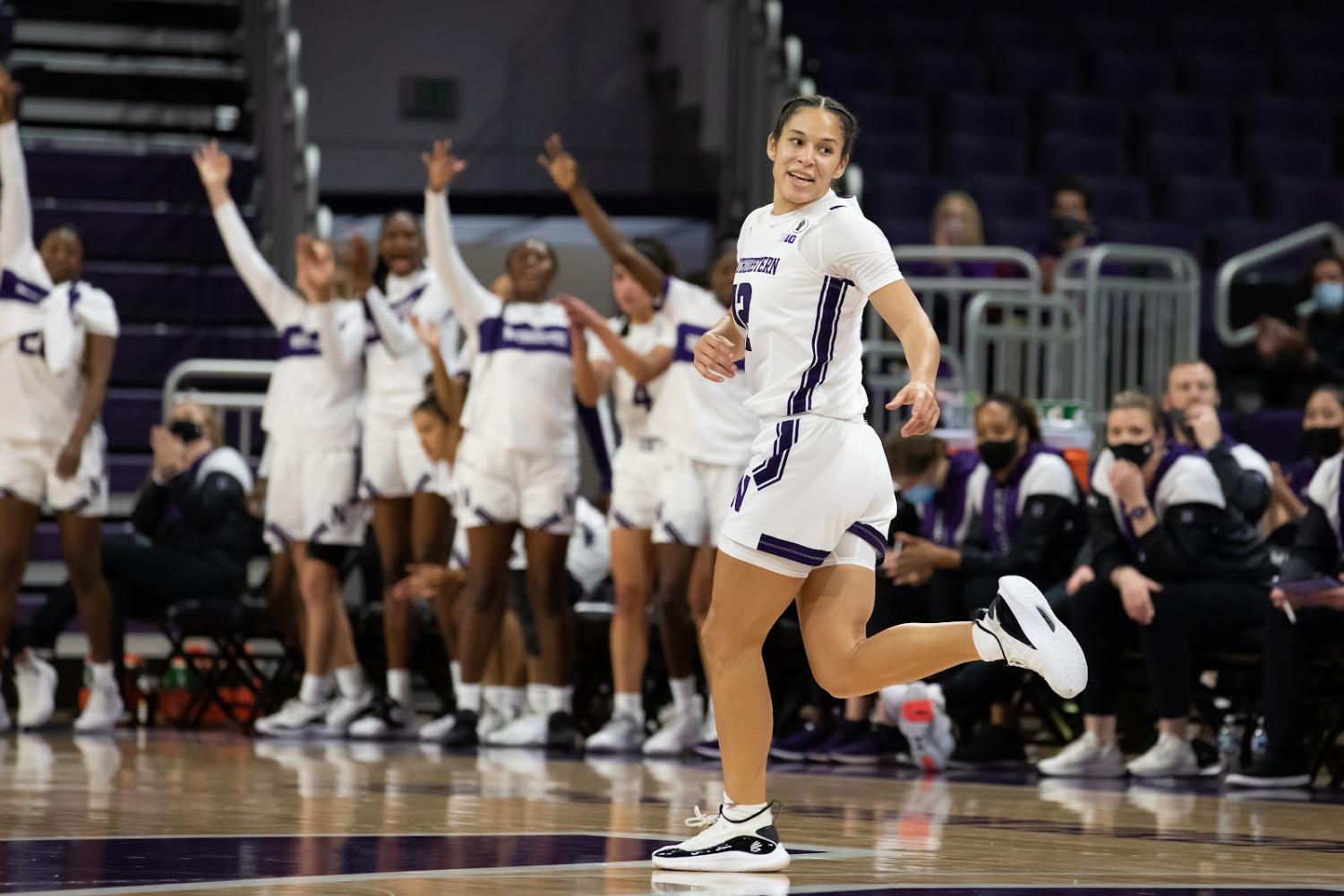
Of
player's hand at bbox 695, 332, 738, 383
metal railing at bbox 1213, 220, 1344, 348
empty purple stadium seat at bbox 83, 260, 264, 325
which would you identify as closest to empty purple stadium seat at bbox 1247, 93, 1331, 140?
metal railing at bbox 1213, 220, 1344, 348

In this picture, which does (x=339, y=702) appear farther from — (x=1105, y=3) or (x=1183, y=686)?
(x=1105, y=3)

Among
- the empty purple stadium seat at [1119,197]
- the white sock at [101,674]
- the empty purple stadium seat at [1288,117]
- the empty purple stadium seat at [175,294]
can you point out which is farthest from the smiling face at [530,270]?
the empty purple stadium seat at [1288,117]

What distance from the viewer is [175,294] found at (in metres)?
11.5

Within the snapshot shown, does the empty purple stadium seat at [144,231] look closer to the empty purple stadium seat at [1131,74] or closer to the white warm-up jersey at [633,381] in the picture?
the white warm-up jersey at [633,381]

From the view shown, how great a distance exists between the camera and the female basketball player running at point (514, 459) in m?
8.00

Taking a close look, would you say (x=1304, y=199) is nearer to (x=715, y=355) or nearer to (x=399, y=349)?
(x=399, y=349)

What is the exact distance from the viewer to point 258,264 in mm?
8828

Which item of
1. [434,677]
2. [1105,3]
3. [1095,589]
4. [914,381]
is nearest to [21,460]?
[434,677]

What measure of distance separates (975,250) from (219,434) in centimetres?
345

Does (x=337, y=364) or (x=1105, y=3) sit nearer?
(x=337, y=364)

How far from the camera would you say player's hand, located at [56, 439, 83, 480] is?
831 centimetres

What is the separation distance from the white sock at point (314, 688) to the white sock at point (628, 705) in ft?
4.57

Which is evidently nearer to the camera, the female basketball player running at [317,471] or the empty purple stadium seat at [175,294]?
the female basketball player running at [317,471]

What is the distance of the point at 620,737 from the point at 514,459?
1118mm
